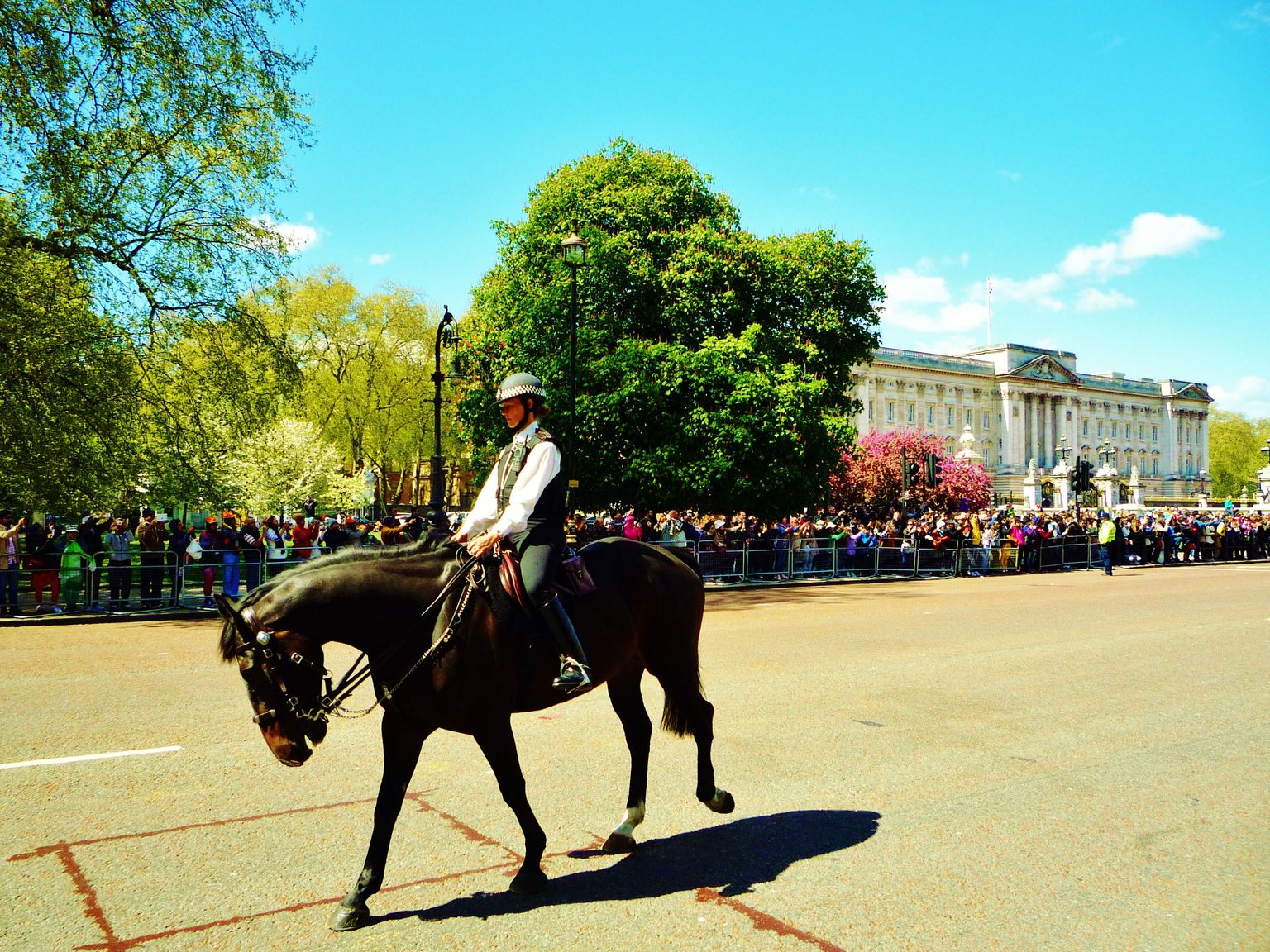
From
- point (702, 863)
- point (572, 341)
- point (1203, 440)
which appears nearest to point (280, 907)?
point (702, 863)

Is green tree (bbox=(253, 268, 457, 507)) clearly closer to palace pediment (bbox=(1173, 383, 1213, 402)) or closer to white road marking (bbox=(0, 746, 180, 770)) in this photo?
white road marking (bbox=(0, 746, 180, 770))

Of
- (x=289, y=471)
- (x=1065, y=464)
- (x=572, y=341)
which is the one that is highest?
(x=1065, y=464)

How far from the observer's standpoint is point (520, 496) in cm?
483

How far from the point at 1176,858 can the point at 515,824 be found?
349 cm

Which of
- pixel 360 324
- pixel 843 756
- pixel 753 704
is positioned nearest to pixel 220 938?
pixel 843 756

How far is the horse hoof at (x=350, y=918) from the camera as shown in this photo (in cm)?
405

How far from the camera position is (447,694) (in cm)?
450

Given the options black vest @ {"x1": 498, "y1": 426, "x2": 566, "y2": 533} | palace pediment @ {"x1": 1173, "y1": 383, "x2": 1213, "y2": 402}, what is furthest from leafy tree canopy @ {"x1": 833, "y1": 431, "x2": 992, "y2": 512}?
palace pediment @ {"x1": 1173, "y1": 383, "x2": 1213, "y2": 402}

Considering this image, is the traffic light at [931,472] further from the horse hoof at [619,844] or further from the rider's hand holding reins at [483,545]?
the rider's hand holding reins at [483,545]

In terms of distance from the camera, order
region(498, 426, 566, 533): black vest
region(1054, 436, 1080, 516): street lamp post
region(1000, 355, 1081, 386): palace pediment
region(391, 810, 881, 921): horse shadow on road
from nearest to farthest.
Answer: region(391, 810, 881, 921): horse shadow on road
region(498, 426, 566, 533): black vest
region(1054, 436, 1080, 516): street lamp post
region(1000, 355, 1081, 386): palace pediment

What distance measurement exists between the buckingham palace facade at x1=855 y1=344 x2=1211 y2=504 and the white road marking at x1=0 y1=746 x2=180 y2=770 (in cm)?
9881

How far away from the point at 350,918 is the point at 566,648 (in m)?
1.55

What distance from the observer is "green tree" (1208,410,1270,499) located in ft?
472

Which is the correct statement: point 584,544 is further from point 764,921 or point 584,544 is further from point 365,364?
point 365,364
